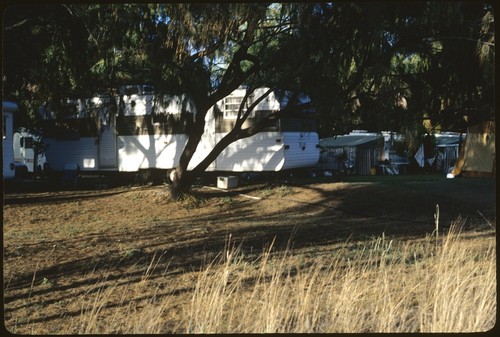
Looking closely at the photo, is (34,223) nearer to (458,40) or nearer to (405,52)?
(405,52)

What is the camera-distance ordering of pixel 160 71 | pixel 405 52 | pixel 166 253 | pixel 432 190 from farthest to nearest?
pixel 432 190, pixel 160 71, pixel 405 52, pixel 166 253

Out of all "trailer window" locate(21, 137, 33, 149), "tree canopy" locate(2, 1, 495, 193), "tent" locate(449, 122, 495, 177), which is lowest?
"tent" locate(449, 122, 495, 177)

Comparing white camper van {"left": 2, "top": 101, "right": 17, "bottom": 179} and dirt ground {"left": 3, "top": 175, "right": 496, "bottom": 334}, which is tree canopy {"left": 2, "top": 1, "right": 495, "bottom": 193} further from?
white camper van {"left": 2, "top": 101, "right": 17, "bottom": 179}

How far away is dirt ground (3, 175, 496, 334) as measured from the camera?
5273 millimetres

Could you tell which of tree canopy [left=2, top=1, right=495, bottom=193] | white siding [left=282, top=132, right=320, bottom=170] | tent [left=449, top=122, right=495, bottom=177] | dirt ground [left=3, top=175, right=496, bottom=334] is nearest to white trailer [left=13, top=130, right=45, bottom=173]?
dirt ground [left=3, top=175, right=496, bottom=334]

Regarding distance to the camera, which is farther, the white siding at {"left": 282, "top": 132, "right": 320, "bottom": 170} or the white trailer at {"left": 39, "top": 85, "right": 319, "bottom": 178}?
the white siding at {"left": 282, "top": 132, "right": 320, "bottom": 170}

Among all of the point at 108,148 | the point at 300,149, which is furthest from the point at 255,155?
the point at 108,148

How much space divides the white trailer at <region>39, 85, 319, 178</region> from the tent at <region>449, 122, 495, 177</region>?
440 centimetres

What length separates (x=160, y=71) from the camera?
432 inches

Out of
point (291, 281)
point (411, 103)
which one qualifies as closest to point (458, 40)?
point (411, 103)

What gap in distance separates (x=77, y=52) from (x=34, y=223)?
4010mm

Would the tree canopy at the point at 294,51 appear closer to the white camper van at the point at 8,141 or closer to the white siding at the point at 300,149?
the white siding at the point at 300,149

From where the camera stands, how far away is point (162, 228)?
9305 mm

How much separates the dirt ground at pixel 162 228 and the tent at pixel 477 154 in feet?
8.68
